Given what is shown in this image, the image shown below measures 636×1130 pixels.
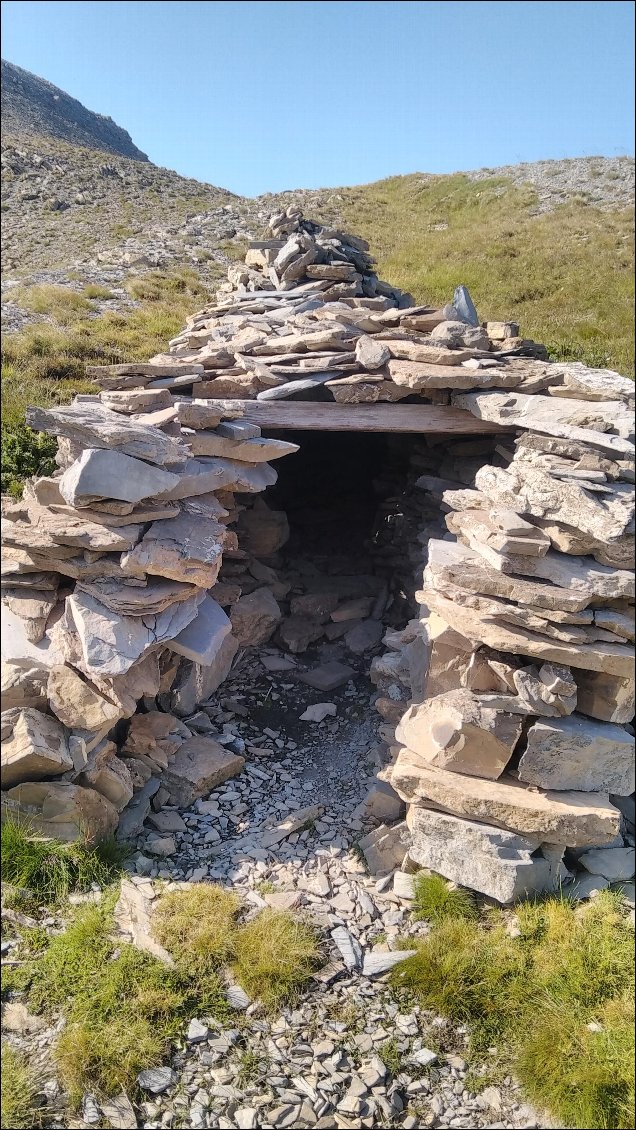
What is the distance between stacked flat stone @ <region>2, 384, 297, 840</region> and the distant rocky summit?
34396 millimetres

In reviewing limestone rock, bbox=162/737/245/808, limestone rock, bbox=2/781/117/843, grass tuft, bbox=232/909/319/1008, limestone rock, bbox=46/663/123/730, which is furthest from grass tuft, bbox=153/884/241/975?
limestone rock, bbox=46/663/123/730

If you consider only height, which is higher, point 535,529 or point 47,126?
point 47,126

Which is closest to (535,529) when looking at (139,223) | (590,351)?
(590,351)

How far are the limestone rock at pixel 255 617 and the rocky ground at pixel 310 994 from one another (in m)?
1.06

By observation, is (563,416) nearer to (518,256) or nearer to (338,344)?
(338,344)

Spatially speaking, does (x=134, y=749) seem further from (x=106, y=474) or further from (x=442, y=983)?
(x=442, y=983)

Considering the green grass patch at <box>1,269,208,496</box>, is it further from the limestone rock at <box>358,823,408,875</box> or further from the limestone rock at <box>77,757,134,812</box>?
the limestone rock at <box>358,823,408,875</box>

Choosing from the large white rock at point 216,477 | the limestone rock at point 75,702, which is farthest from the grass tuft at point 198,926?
the large white rock at point 216,477

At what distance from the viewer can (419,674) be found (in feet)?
19.1

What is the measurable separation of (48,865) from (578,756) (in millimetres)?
3645

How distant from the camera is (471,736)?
14.6 ft

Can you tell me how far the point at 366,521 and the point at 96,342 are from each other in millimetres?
5943

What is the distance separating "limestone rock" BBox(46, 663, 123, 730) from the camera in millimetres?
4340

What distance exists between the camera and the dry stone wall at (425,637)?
4.33 m
